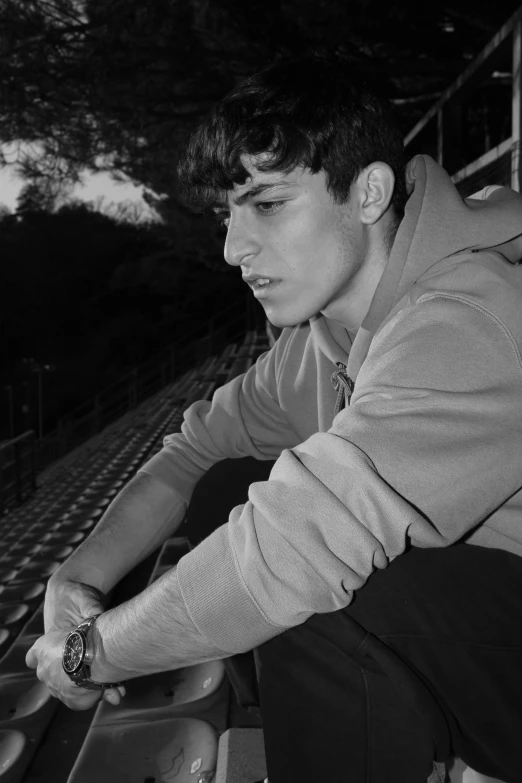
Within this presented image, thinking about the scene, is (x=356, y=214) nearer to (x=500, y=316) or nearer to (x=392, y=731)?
(x=500, y=316)

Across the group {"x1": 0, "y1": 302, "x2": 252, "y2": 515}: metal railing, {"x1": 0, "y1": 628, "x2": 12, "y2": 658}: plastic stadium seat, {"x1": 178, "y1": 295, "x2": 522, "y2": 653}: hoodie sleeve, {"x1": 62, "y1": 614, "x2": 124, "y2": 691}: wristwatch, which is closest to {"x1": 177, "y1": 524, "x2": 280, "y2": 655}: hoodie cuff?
{"x1": 178, "y1": 295, "x2": 522, "y2": 653}: hoodie sleeve

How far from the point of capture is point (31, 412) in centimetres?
1395

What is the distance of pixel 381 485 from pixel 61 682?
0.35 metres

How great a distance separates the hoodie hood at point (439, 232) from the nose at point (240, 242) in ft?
0.41

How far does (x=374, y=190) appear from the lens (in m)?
0.70

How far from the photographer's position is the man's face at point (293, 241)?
26.5 inches

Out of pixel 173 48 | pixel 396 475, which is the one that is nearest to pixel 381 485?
pixel 396 475

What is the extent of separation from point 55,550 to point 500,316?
1.83 metres

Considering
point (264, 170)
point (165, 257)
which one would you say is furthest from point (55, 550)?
point (165, 257)

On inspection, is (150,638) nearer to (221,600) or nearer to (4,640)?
(221,600)

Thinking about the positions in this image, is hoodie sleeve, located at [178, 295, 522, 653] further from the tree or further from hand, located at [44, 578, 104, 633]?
the tree

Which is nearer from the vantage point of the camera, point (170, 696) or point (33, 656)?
point (33, 656)

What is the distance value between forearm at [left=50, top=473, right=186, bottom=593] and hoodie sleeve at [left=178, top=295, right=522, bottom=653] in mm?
279

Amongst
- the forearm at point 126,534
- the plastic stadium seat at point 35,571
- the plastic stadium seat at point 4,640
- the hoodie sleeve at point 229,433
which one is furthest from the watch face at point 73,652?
the plastic stadium seat at point 35,571
